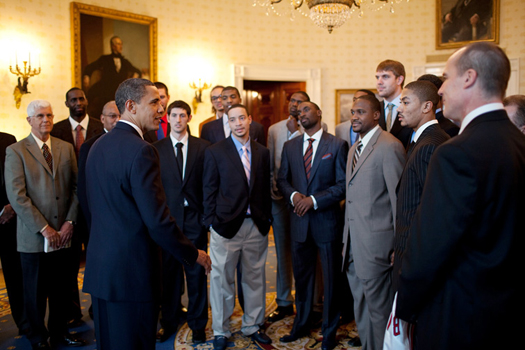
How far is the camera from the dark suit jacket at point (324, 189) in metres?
3.76

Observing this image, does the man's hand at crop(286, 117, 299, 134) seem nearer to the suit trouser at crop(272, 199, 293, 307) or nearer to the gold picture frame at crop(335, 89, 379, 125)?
the suit trouser at crop(272, 199, 293, 307)

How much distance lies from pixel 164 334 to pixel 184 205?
3.85 feet

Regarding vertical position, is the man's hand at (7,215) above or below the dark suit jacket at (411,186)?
below

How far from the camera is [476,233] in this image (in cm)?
166

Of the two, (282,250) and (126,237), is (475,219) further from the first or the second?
(282,250)

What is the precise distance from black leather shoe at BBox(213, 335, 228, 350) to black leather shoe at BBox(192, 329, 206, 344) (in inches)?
6.8

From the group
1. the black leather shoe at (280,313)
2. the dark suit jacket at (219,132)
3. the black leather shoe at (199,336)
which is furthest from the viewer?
the dark suit jacket at (219,132)

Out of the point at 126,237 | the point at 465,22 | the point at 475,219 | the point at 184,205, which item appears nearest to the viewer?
Result: the point at 475,219

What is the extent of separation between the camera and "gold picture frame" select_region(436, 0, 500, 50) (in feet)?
29.5

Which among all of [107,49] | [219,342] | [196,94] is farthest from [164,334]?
[196,94]

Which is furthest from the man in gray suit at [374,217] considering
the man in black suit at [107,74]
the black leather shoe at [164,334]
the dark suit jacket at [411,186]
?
the man in black suit at [107,74]

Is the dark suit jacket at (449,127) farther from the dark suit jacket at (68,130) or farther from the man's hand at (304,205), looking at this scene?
the dark suit jacket at (68,130)

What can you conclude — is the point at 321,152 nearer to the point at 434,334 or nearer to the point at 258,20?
the point at 434,334

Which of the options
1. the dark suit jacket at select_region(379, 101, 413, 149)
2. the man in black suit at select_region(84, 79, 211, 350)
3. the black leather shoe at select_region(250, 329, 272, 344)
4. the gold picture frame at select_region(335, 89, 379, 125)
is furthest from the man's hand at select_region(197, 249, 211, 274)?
the gold picture frame at select_region(335, 89, 379, 125)
